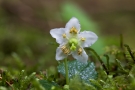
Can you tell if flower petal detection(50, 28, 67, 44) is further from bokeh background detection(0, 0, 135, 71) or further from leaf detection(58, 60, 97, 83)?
bokeh background detection(0, 0, 135, 71)

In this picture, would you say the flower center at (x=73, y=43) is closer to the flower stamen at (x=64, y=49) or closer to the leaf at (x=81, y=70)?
the flower stamen at (x=64, y=49)

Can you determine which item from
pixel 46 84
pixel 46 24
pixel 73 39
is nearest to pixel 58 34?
pixel 73 39

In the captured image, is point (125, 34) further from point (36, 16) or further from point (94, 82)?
point (94, 82)

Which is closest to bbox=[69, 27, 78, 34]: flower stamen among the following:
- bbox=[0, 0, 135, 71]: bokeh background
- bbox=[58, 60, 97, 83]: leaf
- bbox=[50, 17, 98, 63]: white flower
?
bbox=[50, 17, 98, 63]: white flower

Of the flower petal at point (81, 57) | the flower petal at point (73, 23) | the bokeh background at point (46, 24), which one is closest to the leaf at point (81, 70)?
the flower petal at point (81, 57)

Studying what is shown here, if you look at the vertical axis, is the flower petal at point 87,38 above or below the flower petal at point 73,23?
below

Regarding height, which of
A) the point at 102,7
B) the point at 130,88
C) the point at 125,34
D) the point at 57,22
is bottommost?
the point at 130,88

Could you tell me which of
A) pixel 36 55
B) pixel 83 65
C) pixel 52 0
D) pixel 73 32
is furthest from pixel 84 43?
pixel 52 0
